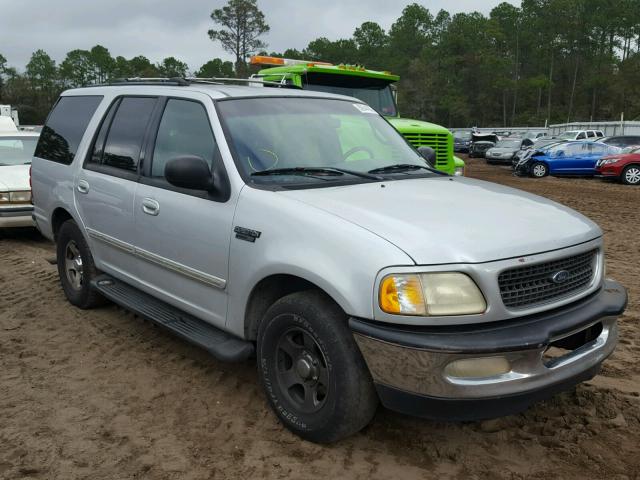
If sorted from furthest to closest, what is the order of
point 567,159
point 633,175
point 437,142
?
1. point 567,159
2. point 633,175
3. point 437,142

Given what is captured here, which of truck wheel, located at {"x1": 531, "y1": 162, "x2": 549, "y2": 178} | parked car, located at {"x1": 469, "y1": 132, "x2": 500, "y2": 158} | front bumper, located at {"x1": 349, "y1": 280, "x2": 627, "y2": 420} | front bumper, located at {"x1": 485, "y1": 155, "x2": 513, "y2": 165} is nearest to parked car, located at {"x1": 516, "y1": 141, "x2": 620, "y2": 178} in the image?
truck wheel, located at {"x1": 531, "y1": 162, "x2": 549, "y2": 178}

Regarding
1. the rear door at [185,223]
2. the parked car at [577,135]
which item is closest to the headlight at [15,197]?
the rear door at [185,223]

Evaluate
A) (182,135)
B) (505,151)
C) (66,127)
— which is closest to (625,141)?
(505,151)

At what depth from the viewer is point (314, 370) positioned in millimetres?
3096

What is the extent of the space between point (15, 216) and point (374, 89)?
5919mm

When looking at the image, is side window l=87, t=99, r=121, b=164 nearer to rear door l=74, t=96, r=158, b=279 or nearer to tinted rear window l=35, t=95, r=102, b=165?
rear door l=74, t=96, r=158, b=279

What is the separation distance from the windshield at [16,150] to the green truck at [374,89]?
162 inches

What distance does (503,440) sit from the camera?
3.26 m

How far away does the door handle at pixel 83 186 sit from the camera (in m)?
4.83

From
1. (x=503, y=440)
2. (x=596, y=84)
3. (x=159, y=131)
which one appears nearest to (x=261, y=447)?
(x=503, y=440)

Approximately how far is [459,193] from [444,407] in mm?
1335

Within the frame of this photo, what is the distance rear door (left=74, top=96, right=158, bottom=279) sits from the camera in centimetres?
434

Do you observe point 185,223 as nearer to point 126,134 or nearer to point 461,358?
point 126,134

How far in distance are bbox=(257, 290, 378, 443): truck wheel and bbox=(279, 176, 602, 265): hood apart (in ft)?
1.59
